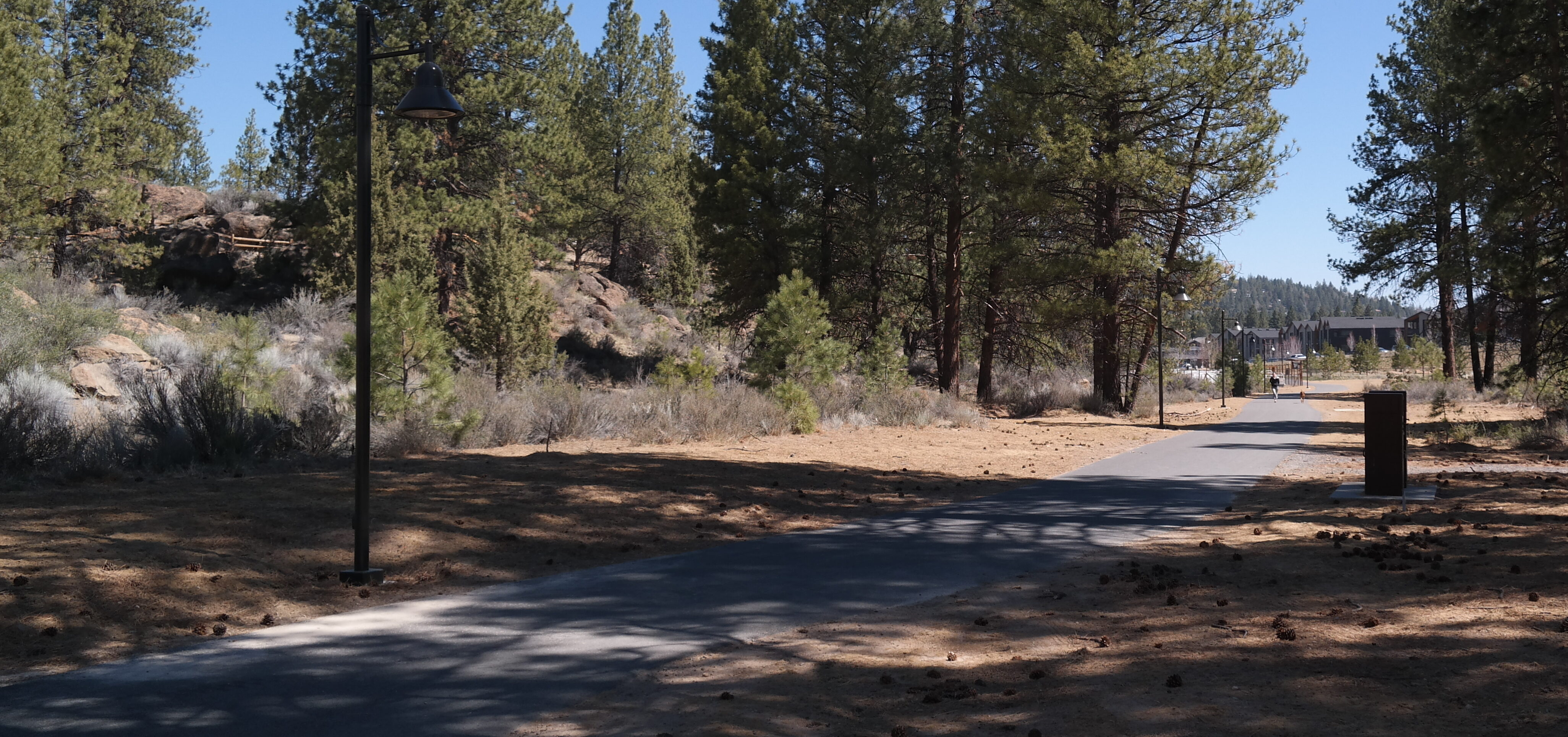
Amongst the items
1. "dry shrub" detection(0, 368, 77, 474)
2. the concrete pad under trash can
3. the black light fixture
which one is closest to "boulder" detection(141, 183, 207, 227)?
Result: "dry shrub" detection(0, 368, 77, 474)

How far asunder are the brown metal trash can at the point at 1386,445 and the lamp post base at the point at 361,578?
9.26m

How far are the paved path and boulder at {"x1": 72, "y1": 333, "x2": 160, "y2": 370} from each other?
582 inches

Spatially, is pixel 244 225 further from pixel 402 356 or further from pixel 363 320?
pixel 363 320

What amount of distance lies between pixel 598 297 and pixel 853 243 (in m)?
17.8

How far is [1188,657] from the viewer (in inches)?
211

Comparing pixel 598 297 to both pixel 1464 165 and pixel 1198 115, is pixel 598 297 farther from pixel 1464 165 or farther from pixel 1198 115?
pixel 1464 165

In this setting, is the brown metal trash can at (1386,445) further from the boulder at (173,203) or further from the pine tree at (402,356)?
the boulder at (173,203)

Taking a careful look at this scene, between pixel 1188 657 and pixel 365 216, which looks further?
pixel 365 216

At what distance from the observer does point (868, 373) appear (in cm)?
2427

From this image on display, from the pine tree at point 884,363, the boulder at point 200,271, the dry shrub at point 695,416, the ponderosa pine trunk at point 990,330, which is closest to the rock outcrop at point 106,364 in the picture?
A: the dry shrub at point 695,416

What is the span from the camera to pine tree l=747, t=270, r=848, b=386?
2055cm

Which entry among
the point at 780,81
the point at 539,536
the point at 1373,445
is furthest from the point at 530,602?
the point at 780,81

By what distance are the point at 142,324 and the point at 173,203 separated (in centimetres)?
1908

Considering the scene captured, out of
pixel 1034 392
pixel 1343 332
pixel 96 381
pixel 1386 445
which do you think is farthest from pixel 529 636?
pixel 1343 332
